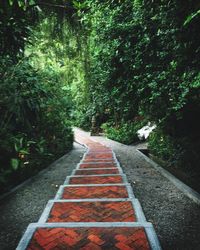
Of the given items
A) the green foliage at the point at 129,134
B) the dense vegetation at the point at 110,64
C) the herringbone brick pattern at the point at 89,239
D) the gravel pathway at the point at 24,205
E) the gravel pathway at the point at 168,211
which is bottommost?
the gravel pathway at the point at 24,205

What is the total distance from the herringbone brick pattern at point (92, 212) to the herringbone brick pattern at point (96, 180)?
137 cm

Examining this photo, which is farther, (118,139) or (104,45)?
(118,139)

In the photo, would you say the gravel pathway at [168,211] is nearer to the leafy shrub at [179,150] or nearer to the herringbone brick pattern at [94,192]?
the herringbone brick pattern at [94,192]

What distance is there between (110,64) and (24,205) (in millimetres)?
4196

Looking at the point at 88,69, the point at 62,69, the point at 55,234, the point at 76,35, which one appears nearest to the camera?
the point at 55,234

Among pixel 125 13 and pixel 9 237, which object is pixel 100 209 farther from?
pixel 125 13

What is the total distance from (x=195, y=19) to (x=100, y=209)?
2.80 meters

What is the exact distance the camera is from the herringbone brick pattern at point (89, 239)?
259 centimetres

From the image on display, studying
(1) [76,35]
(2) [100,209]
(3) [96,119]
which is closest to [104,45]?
(1) [76,35]

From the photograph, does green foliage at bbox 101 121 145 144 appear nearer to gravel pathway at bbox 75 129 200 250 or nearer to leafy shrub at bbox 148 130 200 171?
leafy shrub at bbox 148 130 200 171

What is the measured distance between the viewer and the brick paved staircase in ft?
8.66

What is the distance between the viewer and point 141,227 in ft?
9.59

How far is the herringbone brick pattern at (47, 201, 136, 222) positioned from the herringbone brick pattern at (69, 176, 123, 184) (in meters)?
1.37

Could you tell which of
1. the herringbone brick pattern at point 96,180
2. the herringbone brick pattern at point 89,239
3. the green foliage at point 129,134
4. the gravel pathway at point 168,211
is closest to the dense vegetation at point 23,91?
the herringbone brick pattern at point 96,180
